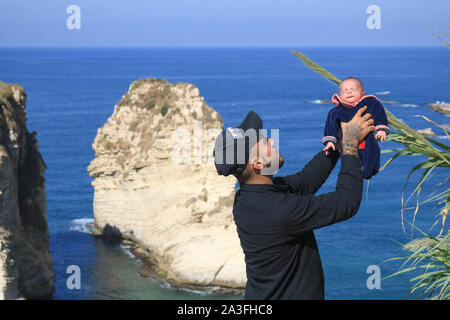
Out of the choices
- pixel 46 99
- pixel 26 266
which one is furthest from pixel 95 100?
pixel 26 266

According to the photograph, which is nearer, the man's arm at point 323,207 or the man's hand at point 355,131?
the man's arm at point 323,207

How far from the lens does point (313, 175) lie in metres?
4.86

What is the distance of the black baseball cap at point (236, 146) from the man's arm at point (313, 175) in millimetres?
753

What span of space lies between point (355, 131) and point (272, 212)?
82 cm

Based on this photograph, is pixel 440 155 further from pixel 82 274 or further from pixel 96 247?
pixel 96 247

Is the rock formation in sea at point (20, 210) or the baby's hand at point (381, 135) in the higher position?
the baby's hand at point (381, 135)

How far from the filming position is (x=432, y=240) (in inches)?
240

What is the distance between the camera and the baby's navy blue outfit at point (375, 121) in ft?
14.0

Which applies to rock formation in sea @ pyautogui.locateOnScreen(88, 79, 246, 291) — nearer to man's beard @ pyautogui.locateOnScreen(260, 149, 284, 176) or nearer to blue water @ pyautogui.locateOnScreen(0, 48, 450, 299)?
blue water @ pyautogui.locateOnScreen(0, 48, 450, 299)

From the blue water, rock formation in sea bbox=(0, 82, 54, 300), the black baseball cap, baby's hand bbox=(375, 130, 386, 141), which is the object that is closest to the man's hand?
baby's hand bbox=(375, 130, 386, 141)

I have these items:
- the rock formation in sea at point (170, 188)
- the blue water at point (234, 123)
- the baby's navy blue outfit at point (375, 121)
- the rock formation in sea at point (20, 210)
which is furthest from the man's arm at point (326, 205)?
the rock formation in sea at point (170, 188)

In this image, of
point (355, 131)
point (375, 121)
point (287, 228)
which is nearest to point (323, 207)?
point (287, 228)

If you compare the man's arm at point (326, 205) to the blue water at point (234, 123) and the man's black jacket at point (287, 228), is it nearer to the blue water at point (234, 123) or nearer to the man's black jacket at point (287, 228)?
the man's black jacket at point (287, 228)

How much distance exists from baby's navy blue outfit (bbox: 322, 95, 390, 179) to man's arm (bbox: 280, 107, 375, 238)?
0.15 meters
